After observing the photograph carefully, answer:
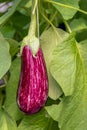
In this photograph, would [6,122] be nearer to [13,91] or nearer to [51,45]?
[13,91]

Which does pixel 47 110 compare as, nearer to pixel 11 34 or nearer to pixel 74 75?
pixel 74 75

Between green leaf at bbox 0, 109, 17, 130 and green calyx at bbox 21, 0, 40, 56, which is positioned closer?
green calyx at bbox 21, 0, 40, 56

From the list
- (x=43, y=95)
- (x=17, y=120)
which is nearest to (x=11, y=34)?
(x=17, y=120)

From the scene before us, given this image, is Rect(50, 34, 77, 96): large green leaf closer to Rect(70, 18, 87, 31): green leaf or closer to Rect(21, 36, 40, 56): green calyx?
Rect(21, 36, 40, 56): green calyx

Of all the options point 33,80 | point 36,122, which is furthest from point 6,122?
point 33,80

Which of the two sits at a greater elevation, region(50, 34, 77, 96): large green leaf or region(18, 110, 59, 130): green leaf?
region(50, 34, 77, 96): large green leaf

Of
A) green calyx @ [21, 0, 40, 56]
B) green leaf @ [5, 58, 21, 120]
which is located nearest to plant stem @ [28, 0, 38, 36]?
green calyx @ [21, 0, 40, 56]
